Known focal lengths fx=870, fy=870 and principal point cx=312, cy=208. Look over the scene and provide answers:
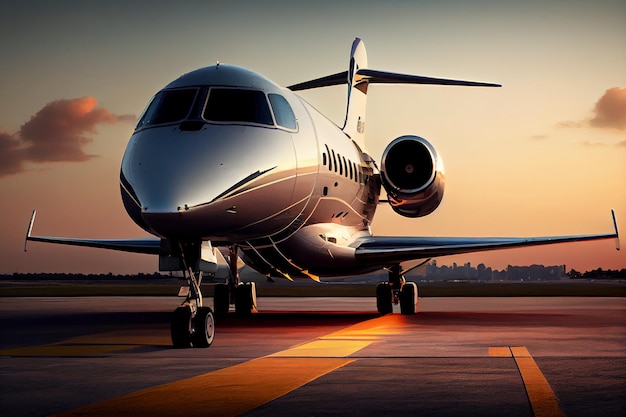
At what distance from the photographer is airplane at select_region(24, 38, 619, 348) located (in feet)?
38.4

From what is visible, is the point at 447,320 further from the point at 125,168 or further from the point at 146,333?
the point at 125,168

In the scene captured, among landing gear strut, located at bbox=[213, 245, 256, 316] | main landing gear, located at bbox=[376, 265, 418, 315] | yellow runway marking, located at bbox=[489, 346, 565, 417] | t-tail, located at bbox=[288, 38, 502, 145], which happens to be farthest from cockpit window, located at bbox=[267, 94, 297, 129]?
t-tail, located at bbox=[288, 38, 502, 145]

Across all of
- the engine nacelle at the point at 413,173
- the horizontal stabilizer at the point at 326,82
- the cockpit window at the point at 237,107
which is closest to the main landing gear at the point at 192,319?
the cockpit window at the point at 237,107

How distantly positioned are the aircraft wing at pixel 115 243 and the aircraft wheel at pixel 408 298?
19.7 ft

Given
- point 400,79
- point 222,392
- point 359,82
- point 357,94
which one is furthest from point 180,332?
point 359,82

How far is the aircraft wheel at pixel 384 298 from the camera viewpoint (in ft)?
69.9

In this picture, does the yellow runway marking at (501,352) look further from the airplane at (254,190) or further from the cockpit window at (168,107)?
the cockpit window at (168,107)

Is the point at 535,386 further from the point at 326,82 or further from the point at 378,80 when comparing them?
the point at 326,82

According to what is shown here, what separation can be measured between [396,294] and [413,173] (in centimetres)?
310

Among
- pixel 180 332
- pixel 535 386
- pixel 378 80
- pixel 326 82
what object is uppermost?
pixel 326 82

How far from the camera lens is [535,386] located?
7.61 meters

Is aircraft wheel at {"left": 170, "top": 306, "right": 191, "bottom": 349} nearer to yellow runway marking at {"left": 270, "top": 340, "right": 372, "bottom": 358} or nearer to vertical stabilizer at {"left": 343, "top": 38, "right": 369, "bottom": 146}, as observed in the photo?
yellow runway marking at {"left": 270, "top": 340, "right": 372, "bottom": 358}

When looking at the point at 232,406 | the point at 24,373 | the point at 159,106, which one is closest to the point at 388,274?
the point at 159,106

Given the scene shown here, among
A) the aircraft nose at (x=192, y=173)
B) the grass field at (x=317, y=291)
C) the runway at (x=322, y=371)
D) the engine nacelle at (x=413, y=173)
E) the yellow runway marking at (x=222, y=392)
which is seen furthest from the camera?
the grass field at (x=317, y=291)
